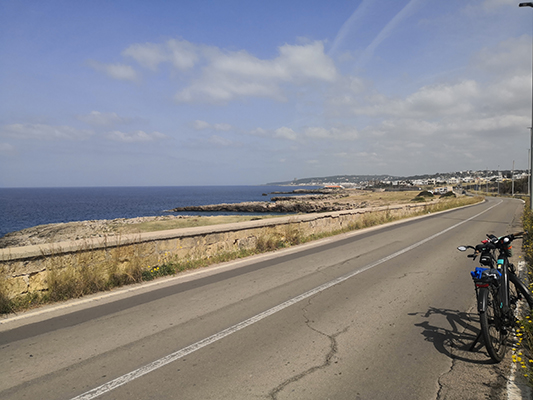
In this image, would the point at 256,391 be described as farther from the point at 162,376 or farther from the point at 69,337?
the point at 69,337

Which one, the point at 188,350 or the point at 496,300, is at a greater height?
the point at 496,300

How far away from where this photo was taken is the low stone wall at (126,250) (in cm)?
586

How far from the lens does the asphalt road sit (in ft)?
11.0

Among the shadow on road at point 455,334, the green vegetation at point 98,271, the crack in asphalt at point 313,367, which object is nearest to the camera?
the crack in asphalt at point 313,367

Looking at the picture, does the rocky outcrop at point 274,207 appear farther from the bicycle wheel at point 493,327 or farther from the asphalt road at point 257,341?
the bicycle wheel at point 493,327

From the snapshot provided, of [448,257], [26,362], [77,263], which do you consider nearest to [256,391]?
[26,362]

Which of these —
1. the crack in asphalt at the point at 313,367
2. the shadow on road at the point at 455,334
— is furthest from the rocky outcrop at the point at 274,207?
the crack in asphalt at the point at 313,367

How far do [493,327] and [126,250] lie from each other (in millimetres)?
6513

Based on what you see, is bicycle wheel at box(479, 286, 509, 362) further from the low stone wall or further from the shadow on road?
the low stone wall

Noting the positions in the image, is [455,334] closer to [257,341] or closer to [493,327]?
[493,327]

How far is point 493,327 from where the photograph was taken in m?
3.90

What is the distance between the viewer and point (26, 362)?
3867mm

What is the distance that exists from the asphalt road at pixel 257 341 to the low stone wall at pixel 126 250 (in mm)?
795

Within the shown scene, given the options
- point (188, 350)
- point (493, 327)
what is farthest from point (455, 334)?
point (188, 350)
